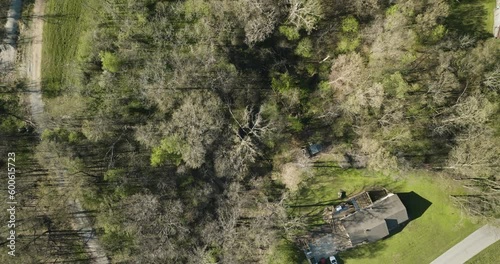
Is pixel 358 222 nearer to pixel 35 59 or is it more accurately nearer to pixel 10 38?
pixel 35 59

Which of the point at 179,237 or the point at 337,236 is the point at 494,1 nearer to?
the point at 337,236

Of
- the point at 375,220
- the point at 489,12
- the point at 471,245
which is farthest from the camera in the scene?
the point at 471,245

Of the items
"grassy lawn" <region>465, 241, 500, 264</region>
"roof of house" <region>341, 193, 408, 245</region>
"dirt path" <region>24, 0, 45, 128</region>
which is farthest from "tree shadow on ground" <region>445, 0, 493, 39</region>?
"dirt path" <region>24, 0, 45, 128</region>

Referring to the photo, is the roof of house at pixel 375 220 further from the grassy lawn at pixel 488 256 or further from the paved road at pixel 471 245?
the grassy lawn at pixel 488 256

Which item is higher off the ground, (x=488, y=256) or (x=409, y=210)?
(x=409, y=210)

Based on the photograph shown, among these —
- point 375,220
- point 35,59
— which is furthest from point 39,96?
point 375,220

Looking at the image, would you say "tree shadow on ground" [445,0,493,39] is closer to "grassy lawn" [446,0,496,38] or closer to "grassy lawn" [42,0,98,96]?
"grassy lawn" [446,0,496,38]

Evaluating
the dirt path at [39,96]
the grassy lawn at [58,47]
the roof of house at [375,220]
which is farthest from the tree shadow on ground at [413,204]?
the grassy lawn at [58,47]

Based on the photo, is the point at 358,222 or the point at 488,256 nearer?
the point at 358,222
